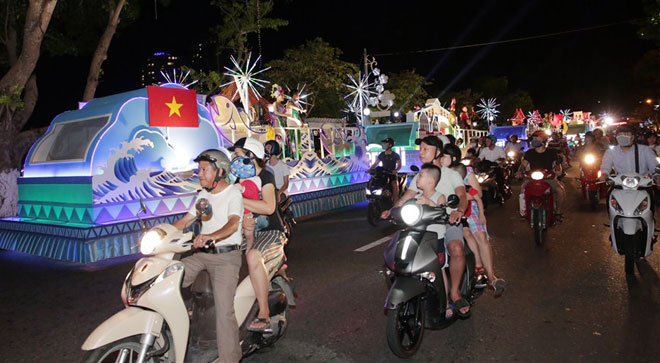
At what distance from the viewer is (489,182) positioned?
40.7 feet

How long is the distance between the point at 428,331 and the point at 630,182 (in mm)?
3444

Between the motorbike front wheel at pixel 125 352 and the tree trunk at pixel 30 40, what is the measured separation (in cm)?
1062

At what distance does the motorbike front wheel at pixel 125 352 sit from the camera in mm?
2953

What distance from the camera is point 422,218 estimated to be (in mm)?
4066

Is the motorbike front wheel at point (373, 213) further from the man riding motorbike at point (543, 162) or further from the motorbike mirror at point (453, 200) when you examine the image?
the motorbike mirror at point (453, 200)

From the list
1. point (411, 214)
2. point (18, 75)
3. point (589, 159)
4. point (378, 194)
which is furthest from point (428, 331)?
point (18, 75)

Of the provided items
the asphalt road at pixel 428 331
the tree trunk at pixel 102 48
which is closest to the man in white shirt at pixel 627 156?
the asphalt road at pixel 428 331

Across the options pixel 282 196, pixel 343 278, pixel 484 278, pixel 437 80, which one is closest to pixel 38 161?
pixel 282 196

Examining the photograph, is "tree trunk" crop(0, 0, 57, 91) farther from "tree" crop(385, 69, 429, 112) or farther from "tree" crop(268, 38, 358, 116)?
"tree" crop(385, 69, 429, 112)

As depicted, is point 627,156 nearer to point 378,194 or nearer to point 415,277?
point 415,277

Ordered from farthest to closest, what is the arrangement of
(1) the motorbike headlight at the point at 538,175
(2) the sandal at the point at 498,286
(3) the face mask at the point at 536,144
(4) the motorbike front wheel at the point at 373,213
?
(4) the motorbike front wheel at the point at 373,213 < (3) the face mask at the point at 536,144 < (1) the motorbike headlight at the point at 538,175 < (2) the sandal at the point at 498,286

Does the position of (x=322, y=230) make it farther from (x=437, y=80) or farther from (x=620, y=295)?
(x=437, y=80)

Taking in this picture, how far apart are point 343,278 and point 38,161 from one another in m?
7.57

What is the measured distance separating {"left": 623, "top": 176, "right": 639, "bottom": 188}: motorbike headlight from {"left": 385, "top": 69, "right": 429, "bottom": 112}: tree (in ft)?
129
